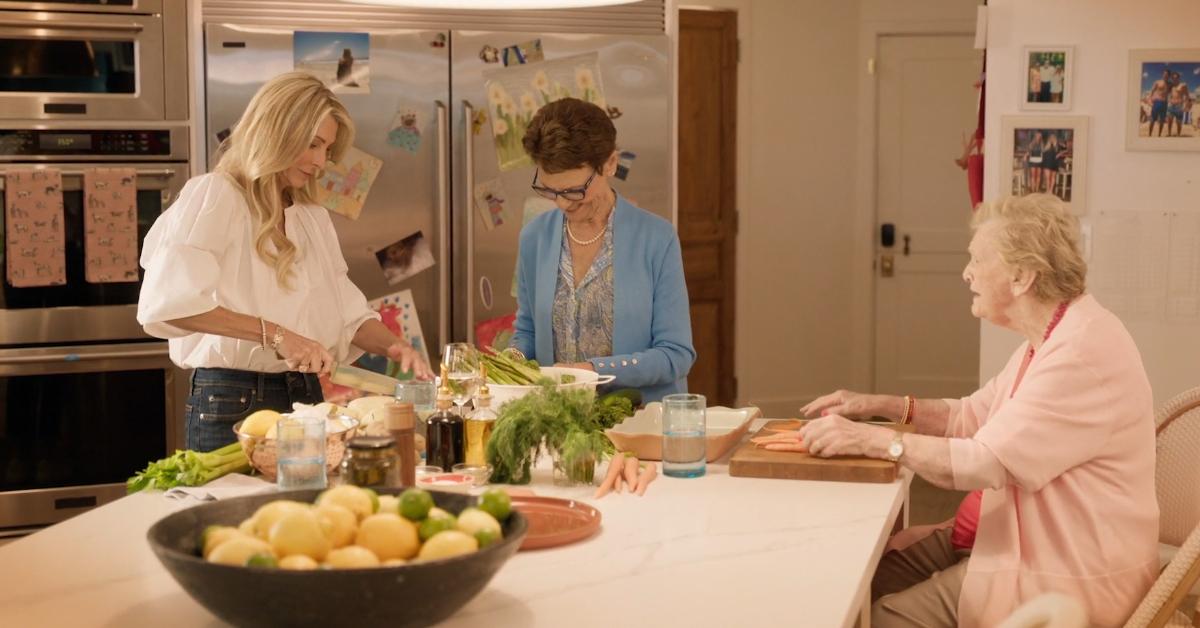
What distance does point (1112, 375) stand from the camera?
2.31 metres

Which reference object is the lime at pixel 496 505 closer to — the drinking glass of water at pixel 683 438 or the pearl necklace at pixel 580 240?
the drinking glass of water at pixel 683 438

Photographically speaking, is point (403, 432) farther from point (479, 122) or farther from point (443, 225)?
point (479, 122)

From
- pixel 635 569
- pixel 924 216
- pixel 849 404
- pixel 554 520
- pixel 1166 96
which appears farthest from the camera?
pixel 924 216

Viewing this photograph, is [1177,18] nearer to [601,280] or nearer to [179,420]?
[601,280]

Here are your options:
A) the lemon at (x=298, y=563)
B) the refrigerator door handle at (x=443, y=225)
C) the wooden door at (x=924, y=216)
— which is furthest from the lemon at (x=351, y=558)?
the wooden door at (x=924, y=216)

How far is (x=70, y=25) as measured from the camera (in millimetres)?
4043

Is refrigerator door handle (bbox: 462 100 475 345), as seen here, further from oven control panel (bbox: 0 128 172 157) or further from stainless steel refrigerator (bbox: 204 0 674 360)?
oven control panel (bbox: 0 128 172 157)

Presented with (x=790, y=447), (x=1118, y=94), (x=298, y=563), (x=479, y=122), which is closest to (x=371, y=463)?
(x=298, y=563)

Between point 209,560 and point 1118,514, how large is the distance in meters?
1.53

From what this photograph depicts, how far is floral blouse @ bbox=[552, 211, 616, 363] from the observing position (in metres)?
3.27

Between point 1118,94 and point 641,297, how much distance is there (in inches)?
73.9

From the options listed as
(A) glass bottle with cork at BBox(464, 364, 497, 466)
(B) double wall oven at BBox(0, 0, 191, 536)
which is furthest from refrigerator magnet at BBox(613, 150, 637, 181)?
(A) glass bottle with cork at BBox(464, 364, 497, 466)

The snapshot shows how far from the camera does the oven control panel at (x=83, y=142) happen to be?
4.05 meters

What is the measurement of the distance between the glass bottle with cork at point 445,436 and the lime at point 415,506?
0.83 meters
